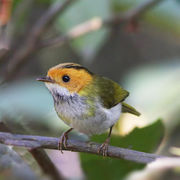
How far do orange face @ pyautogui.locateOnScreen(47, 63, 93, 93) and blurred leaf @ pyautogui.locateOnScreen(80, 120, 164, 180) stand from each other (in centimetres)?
47

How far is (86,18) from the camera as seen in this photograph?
2.77m

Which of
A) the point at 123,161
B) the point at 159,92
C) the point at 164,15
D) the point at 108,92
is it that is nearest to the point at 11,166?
the point at 123,161

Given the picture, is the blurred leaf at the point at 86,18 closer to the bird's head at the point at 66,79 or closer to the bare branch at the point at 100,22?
the bare branch at the point at 100,22

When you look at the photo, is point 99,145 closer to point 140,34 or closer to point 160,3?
point 160,3

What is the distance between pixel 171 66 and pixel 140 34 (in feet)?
6.11

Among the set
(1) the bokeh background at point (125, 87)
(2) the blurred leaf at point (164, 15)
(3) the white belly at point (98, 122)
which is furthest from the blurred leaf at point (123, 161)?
(2) the blurred leaf at point (164, 15)

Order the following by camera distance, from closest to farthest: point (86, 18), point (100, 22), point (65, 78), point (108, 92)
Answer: point (65, 78) < point (108, 92) < point (100, 22) < point (86, 18)

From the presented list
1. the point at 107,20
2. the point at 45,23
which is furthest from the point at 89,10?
the point at 45,23

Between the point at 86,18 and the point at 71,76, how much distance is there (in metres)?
0.95

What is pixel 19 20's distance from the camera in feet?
9.76

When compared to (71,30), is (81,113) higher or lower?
lower

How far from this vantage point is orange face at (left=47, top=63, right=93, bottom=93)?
1.83 meters

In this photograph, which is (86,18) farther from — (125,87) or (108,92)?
(108,92)

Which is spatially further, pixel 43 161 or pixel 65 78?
pixel 65 78
